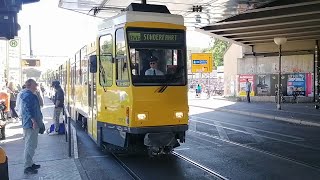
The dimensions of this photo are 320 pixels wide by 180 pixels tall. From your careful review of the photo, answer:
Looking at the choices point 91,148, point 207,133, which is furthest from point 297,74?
point 91,148

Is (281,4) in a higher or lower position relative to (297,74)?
higher

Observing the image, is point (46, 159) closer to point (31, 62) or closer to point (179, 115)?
point (179, 115)

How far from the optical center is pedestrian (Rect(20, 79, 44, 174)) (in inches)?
326

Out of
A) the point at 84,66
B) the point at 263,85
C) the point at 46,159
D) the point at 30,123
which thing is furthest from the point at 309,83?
the point at 30,123

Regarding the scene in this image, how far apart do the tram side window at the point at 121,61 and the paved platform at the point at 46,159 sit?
216cm

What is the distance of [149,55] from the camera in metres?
8.77

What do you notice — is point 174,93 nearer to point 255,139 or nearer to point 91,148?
point 91,148

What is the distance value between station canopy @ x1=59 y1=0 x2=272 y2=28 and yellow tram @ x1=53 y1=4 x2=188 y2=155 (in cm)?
927

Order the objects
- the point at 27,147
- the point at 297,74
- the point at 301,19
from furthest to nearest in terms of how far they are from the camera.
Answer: the point at 297,74
the point at 301,19
the point at 27,147

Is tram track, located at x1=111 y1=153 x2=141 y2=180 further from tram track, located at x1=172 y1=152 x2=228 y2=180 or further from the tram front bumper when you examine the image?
tram track, located at x1=172 y1=152 x2=228 y2=180

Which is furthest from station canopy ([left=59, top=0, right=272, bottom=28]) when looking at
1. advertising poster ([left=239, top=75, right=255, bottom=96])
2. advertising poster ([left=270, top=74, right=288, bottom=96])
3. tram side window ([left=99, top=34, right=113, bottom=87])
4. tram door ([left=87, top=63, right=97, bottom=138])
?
advertising poster ([left=239, top=75, right=255, bottom=96])

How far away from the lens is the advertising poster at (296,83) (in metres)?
31.3

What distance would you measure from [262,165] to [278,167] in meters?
0.36

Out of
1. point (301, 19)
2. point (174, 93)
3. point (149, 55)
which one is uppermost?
point (301, 19)
